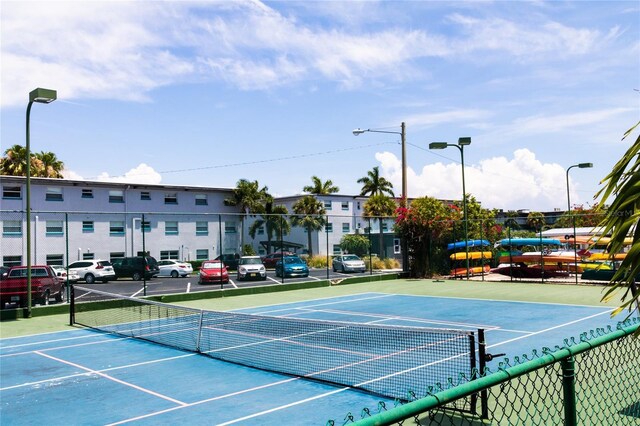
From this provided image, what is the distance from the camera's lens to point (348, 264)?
40156 mm

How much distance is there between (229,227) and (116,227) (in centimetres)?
978

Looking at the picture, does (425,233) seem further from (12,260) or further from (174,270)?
(12,260)

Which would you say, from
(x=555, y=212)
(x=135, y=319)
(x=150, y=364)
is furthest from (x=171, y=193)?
(x=555, y=212)

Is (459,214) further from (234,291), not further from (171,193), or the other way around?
(171,193)

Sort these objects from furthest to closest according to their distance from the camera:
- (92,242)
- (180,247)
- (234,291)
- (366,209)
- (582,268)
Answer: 1. (366,209)
2. (180,247)
3. (92,242)
4. (582,268)
5. (234,291)

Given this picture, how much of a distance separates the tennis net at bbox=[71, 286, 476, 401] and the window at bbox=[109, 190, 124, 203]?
3080 centimetres

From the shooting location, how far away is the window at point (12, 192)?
136 ft

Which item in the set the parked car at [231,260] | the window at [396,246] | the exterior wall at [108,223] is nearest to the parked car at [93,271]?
the exterior wall at [108,223]

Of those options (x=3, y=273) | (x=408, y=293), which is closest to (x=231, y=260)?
(x=408, y=293)

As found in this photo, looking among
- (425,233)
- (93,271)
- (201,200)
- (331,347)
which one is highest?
(201,200)

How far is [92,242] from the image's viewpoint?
40.0 metres

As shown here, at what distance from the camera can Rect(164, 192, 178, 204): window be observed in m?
50.2

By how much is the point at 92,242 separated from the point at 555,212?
356 feet

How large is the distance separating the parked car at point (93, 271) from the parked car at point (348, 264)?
1557 centimetres
